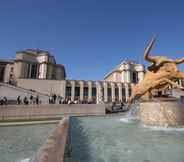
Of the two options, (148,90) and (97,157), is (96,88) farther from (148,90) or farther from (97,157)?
(97,157)

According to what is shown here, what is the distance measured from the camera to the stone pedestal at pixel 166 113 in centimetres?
905

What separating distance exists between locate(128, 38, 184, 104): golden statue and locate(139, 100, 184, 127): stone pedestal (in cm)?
165

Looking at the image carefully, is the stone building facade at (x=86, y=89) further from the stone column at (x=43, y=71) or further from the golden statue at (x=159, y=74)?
the golden statue at (x=159, y=74)

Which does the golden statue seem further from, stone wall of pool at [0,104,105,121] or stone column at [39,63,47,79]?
stone column at [39,63,47,79]

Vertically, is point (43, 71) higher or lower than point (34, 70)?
lower

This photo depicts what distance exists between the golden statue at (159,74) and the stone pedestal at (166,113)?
165 centimetres

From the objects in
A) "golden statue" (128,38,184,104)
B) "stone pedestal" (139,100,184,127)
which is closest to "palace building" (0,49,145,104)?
"golden statue" (128,38,184,104)

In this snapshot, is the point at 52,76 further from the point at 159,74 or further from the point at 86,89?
the point at 159,74

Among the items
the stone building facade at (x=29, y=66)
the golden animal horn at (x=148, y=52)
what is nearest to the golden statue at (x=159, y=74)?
the golden animal horn at (x=148, y=52)

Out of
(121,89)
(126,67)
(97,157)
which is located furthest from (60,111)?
(126,67)

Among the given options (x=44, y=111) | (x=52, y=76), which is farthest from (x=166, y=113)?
(x=52, y=76)

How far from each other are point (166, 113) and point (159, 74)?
309 centimetres

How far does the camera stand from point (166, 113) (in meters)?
9.18

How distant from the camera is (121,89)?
65.1 metres
